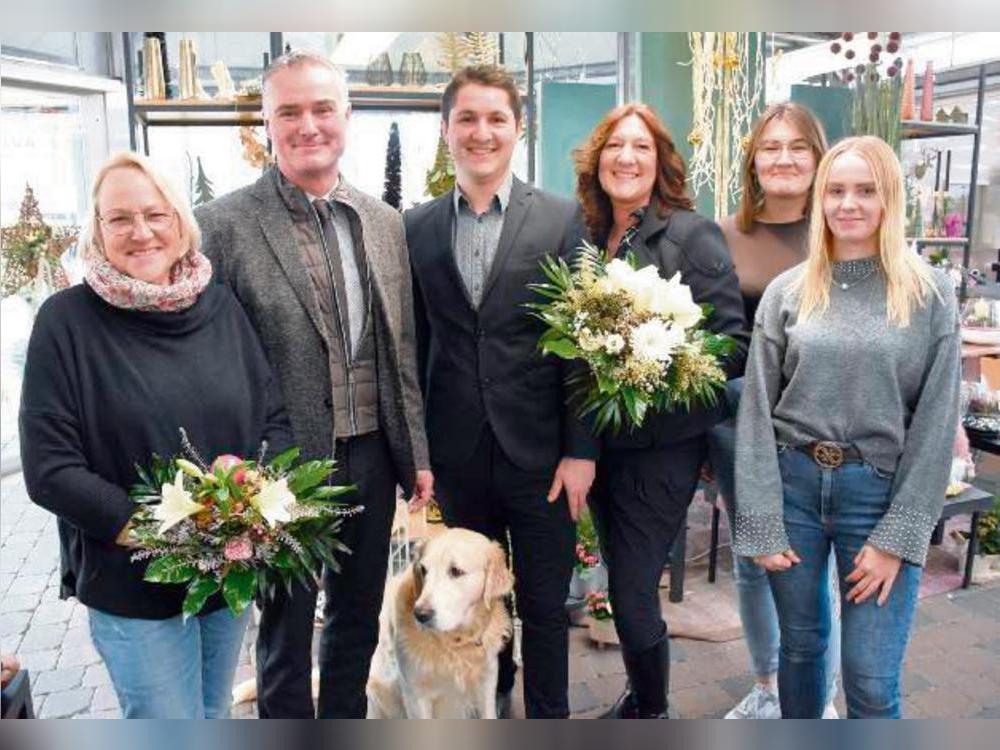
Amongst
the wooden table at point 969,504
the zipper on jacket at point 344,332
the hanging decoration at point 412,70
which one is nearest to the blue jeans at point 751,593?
the wooden table at point 969,504

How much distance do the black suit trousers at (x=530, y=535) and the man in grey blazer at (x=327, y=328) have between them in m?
0.13

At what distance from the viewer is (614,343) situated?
1776 mm

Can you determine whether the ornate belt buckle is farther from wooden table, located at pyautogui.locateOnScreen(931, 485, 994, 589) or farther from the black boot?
wooden table, located at pyautogui.locateOnScreen(931, 485, 994, 589)

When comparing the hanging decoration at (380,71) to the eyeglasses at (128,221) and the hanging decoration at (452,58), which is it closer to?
the hanging decoration at (452,58)

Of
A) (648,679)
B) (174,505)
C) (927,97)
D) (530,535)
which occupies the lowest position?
(648,679)

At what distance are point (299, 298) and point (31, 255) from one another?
6.58 ft

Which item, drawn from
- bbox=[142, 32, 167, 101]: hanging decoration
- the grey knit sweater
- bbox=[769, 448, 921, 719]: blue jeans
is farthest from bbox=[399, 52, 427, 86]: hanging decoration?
bbox=[769, 448, 921, 719]: blue jeans

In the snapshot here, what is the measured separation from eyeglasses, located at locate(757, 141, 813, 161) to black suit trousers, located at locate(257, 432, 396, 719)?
50.5 inches

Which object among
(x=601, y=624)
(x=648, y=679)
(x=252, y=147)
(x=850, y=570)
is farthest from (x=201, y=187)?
(x=850, y=570)

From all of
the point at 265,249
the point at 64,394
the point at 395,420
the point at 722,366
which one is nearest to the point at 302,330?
the point at 265,249

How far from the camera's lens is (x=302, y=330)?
1.81m

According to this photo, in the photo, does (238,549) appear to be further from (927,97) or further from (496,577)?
(927,97)
